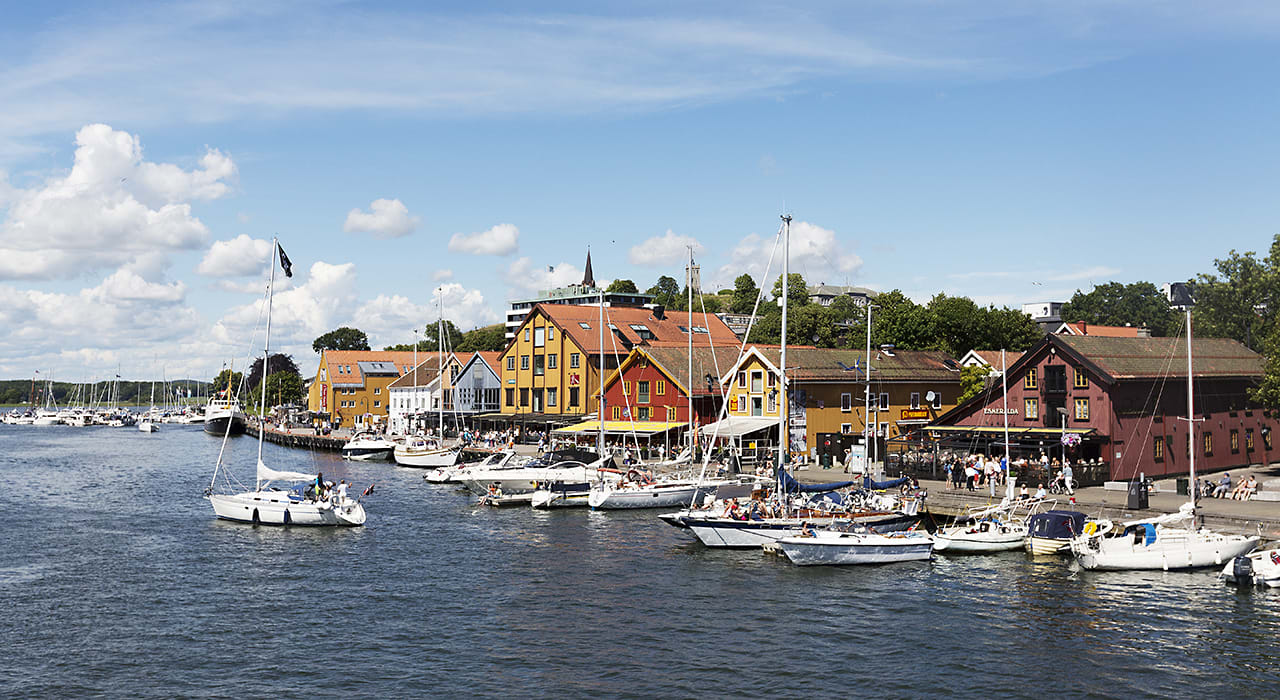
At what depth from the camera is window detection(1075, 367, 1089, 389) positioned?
Result: 62603 mm

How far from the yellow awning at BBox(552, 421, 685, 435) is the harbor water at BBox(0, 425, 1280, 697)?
32.4 meters

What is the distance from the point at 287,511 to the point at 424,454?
131ft

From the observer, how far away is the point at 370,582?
1715 inches

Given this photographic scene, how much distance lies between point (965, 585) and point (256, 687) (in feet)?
91.4

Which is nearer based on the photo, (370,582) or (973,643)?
(973,643)

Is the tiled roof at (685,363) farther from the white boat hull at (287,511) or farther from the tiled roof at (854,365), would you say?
the white boat hull at (287,511)

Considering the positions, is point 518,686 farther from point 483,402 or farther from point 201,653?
point 483,402

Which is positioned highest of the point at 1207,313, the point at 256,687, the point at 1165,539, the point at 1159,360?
the point at 1207,313

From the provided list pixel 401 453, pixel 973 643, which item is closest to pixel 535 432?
pixel 401 453

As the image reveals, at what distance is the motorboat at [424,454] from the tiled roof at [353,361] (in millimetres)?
66757

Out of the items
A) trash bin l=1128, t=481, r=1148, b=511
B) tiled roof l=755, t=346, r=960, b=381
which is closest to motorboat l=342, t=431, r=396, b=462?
tiled roof l=755, t=346, r=960, b=381

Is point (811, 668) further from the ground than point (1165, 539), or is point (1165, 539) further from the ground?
point (1165, 539)

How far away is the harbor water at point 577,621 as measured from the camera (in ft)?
98.3

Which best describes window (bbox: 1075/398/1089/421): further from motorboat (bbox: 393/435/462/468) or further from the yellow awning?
motorboat (bbox: 393/435/462/468)
